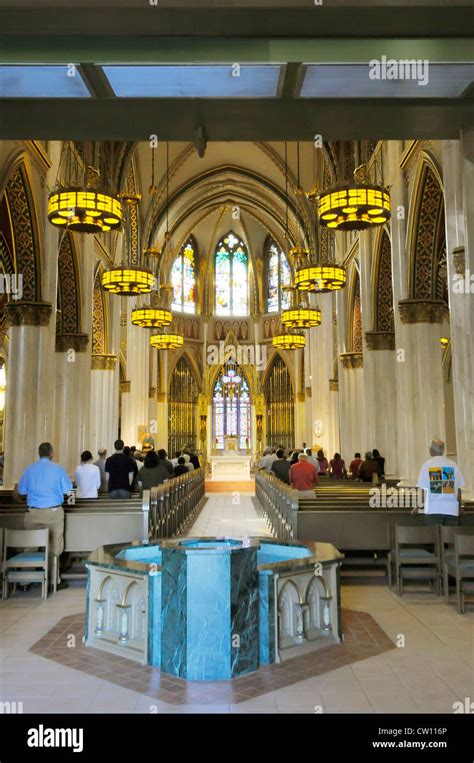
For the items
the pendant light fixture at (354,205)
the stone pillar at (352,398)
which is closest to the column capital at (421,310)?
the pendant light fixture at (354,205)

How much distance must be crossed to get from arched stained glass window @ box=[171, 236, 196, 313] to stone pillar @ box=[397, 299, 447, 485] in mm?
25478

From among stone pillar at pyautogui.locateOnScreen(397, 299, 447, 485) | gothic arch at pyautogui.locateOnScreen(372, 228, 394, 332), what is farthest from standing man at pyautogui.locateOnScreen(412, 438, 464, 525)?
gothic arch at pyautogui.locateOnScreen(372, 228, 394, 332)

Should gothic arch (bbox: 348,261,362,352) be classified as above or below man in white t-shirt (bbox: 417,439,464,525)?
above

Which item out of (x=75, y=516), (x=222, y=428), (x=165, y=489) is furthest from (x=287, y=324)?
(x=222, y=428)

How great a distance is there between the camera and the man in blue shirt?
7.48 m

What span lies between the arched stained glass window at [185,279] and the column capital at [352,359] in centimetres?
1762

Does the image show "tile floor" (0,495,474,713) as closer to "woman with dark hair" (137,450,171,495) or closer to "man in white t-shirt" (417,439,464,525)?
"man in white t-shirt" (417,439,464,525)

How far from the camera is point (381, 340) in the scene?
57.4ft

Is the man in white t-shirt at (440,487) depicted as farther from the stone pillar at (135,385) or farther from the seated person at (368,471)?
the stone pillar at (135,385)

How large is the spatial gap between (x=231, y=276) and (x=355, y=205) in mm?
29852

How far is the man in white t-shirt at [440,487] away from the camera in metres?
7.34

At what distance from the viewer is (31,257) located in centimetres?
1337

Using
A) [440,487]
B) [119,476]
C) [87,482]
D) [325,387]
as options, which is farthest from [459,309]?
[325,387]
